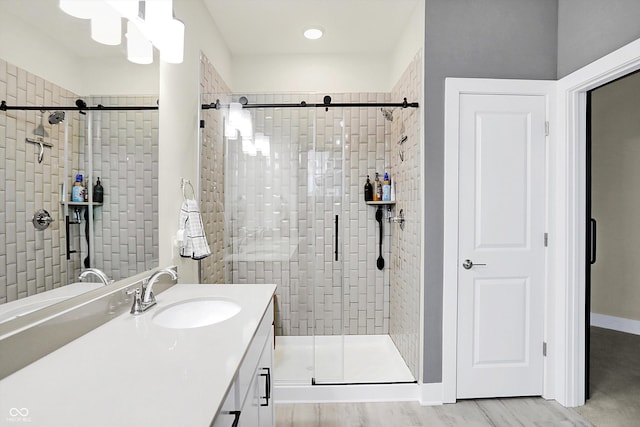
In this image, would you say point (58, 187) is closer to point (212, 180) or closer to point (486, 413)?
point (212, 180)

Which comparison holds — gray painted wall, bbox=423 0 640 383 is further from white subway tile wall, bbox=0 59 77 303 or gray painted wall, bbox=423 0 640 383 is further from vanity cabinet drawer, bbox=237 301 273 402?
white subway tile wall, bbox=0 59 77 303

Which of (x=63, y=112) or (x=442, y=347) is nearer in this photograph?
(x=63, y=112)

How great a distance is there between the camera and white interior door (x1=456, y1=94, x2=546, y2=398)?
2242mm

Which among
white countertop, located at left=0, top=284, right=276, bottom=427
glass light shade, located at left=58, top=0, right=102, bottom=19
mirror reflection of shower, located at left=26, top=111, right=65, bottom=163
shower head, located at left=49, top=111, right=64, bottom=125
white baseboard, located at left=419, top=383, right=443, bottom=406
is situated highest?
glass light shade, located at left=58, top=0, right=102, bottom=19

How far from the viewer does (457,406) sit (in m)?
2.21

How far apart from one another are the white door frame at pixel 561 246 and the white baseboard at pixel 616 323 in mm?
1879

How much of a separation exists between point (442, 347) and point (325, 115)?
187 centimetres

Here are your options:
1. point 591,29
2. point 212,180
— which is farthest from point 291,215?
point 591,29

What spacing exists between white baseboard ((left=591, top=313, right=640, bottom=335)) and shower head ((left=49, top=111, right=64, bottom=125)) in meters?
4.80

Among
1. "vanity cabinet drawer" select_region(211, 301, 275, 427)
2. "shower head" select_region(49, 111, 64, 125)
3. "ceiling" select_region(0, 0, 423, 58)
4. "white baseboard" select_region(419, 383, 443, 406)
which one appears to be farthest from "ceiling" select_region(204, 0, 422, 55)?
"white baseboard" select_region(419, 383, 443, 406)

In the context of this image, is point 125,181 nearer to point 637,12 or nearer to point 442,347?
point 442,347

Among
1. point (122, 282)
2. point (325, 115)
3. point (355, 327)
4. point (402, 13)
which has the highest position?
point (402, 13)

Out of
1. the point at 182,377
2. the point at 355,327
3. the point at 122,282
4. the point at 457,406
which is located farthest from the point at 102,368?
the point at 355,327

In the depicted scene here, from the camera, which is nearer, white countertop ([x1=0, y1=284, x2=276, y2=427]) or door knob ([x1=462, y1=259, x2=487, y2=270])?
white countertop ([x1=0, y1=284, x2=276, y2=427])
